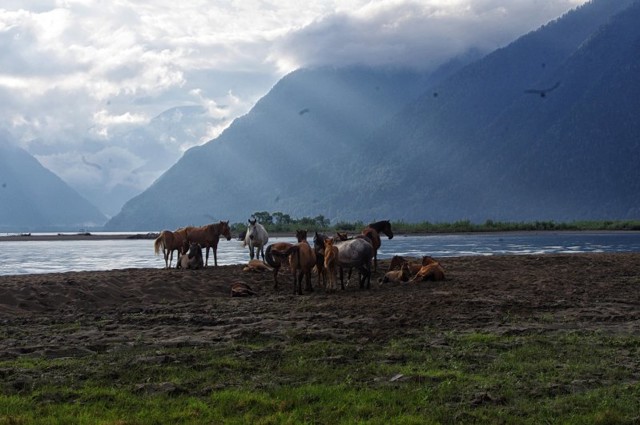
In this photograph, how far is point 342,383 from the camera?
25.9ft

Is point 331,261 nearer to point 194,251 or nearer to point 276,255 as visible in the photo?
point 276,255

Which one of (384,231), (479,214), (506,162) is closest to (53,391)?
(384,231)

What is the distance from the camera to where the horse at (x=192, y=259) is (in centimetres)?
2433

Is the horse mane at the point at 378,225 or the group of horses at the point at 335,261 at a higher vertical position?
the horse mane at the point at 378,225

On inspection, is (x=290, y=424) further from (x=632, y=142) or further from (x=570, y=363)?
(x=632, y=142)

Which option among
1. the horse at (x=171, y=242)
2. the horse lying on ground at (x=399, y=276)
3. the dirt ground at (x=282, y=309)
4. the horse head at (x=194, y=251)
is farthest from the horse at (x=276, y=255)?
the horse at (x=171, y=242)

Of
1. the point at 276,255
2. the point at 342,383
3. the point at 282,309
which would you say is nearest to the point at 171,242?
the point at 276,255

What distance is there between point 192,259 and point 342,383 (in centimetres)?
1729

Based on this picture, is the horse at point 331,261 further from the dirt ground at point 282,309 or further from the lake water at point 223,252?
the lake water at point 223,252

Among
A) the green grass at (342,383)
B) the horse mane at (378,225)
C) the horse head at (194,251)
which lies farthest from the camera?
the horse head at (194,251)

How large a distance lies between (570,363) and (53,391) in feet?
21.6

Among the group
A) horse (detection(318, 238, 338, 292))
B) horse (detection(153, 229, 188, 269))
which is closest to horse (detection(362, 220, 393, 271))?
horse (detection(318, 238, 338, 292))

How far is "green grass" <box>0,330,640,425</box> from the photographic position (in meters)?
6.75

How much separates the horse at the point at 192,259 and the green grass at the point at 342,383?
14.5 metres
